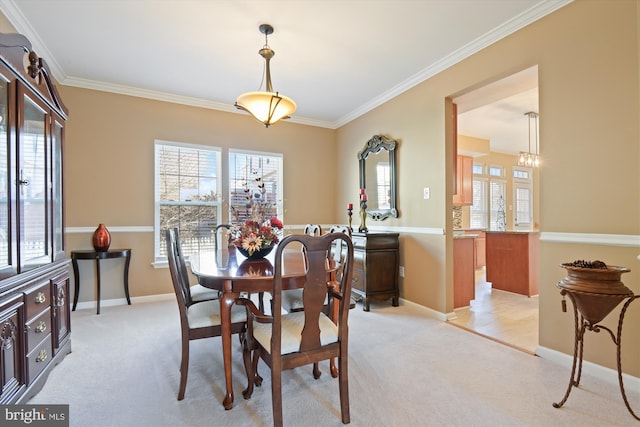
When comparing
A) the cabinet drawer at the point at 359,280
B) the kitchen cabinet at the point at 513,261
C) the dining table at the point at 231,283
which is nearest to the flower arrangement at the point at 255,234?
the dining table at the point at 231,283

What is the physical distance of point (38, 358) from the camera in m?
1.88

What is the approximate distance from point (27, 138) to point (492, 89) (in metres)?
3.99

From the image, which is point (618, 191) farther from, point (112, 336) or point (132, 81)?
point (132, 81)

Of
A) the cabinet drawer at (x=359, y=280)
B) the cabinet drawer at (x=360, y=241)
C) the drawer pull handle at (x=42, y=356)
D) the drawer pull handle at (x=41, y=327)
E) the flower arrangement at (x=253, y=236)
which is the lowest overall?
the drawer pull handle at (x=42, y=356)

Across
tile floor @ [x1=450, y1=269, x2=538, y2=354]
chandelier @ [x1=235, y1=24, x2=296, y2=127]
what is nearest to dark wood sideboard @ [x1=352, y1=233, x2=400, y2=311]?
tile floor @ [x1=450, y1=269, x2=538, y2=354]

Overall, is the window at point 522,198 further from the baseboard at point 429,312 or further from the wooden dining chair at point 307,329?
the wooden dining chair at point 307,329

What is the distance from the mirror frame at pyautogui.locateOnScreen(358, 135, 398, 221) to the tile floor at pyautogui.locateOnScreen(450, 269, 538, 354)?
4.69 feet

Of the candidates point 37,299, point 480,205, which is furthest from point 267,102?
point 480,205

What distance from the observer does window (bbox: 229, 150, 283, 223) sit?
14.6 feet

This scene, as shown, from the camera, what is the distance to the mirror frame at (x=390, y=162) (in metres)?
3.88

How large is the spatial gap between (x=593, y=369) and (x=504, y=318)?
1.20m

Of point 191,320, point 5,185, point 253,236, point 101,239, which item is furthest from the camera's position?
point 101,239

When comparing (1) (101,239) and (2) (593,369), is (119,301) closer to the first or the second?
(1) (101,239)

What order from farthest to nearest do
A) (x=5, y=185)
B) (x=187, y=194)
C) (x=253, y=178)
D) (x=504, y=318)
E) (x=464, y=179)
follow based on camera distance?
(x=464, y=179), (x=253, y=178), (x=187, y=194), (x=504, y=318), (x=5, y=185)
